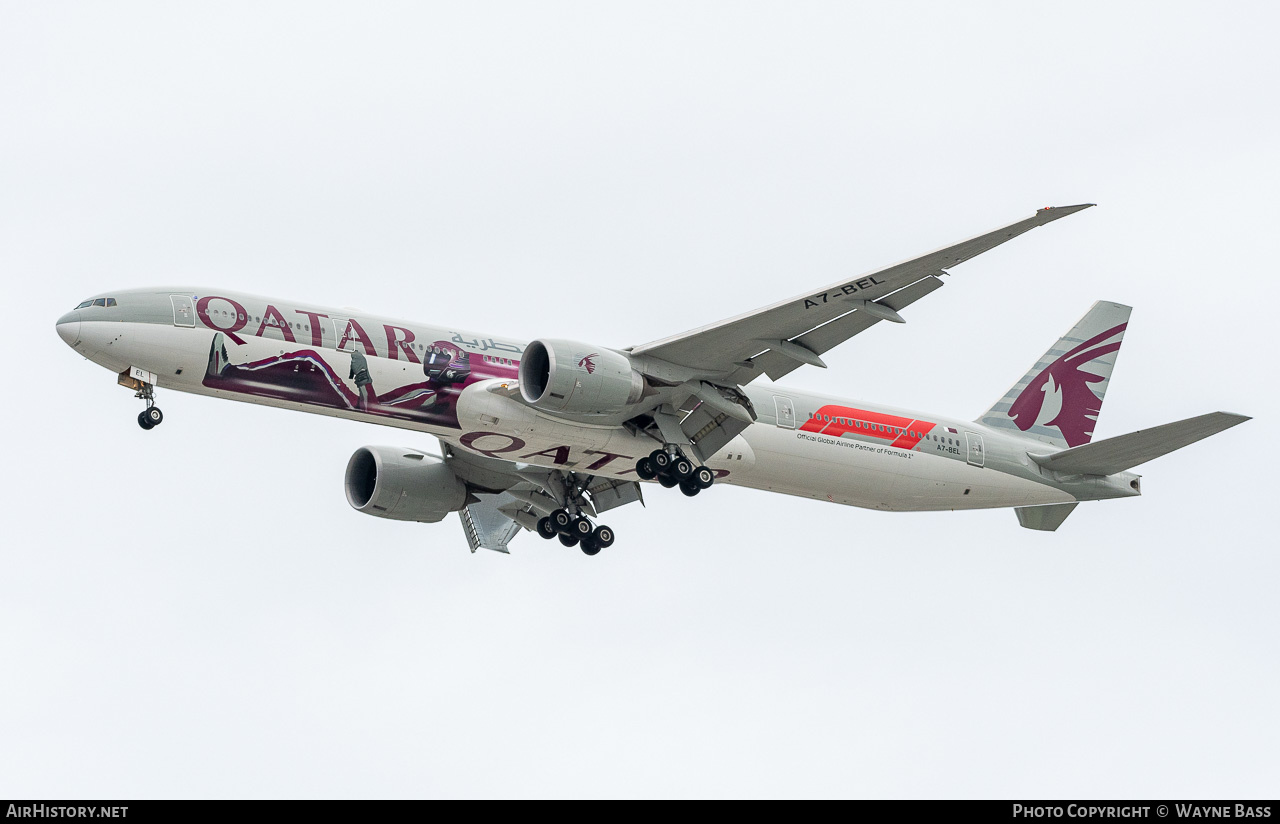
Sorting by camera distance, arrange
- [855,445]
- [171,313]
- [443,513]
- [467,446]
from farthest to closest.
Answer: [443,513] < [855,445] < [467,446] < [171,313]

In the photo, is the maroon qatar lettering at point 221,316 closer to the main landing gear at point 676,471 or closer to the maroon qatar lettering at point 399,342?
the maroon qatar lettering at point 399,342

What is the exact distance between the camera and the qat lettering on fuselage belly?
30873 millimetres

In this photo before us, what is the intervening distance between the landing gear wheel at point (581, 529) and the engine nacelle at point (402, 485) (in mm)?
3448

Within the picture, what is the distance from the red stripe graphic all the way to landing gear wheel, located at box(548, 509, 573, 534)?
657cm

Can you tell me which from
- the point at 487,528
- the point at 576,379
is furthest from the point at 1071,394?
the point at 576,379

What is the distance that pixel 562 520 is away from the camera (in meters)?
38.9

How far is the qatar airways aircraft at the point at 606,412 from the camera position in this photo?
103ft

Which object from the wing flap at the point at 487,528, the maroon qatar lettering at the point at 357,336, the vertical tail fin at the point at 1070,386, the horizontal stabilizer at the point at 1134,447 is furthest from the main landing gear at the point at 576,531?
the horizontal stabilizer at the point at 1134,447

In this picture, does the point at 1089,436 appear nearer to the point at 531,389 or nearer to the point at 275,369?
the point at 531,389

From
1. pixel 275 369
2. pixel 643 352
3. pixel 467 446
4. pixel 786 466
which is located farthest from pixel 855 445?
pixel 275 369
